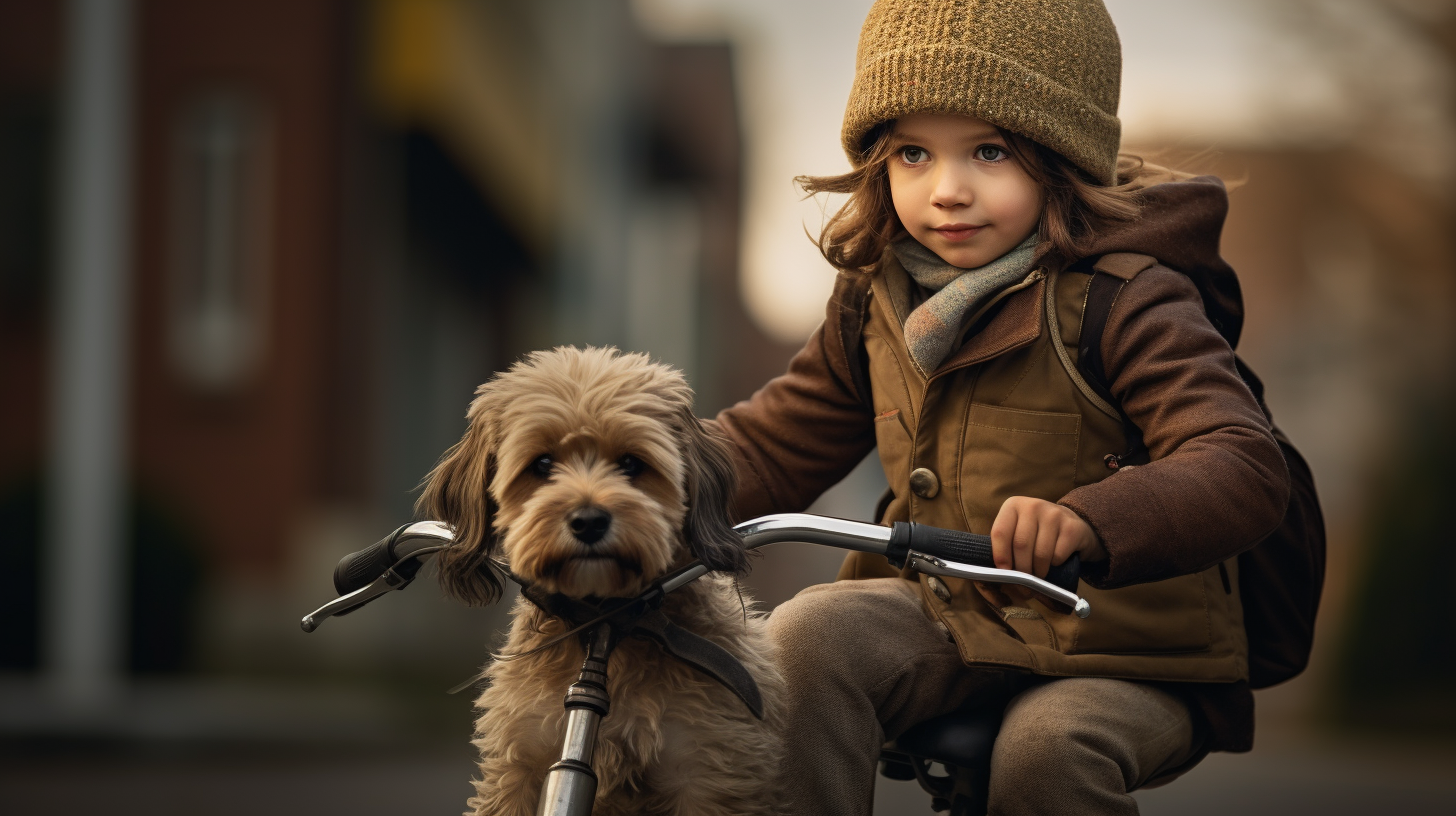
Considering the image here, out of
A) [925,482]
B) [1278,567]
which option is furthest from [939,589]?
[1278,567]

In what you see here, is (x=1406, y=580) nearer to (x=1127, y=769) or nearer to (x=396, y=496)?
(x=396, y=496)

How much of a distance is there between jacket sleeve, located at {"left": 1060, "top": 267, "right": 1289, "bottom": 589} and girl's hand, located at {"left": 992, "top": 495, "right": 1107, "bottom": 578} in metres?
0.05

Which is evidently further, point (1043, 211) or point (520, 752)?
point (1043, 211)

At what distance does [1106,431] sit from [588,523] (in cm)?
98

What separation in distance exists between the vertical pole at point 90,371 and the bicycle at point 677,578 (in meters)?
9.17

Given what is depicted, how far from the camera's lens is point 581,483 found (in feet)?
7.64

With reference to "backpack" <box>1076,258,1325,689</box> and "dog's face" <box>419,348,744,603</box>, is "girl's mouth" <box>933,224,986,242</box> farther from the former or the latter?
"dog's face" <box>419,348,744,603</box>

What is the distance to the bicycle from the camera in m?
2.11

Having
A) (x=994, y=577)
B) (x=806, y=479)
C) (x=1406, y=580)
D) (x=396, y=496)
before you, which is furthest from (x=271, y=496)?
(x=994, y=577)

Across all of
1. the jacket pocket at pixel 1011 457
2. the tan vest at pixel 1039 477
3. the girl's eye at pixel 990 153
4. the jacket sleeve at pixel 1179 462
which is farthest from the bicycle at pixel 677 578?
the girl's eye at pixel 990 153

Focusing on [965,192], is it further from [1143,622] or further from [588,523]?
[588,523]

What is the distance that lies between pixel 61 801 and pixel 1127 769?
758 centimetres

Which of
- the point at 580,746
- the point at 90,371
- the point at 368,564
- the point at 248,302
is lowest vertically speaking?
the point at 248,302

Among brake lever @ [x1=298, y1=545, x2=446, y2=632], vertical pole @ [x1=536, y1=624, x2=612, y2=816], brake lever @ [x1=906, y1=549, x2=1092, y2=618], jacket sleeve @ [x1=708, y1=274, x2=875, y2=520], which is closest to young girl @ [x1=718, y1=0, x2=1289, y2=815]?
jacket sleeve @ [x1=708, y1=274, x2=875, y2=520]
